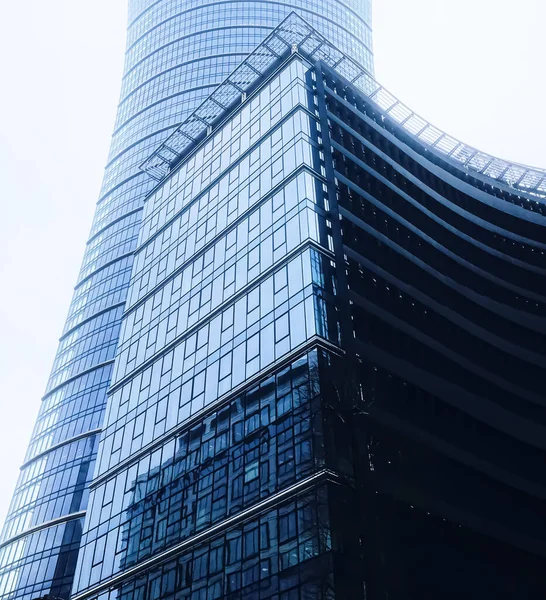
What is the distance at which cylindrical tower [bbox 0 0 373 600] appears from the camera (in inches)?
2675

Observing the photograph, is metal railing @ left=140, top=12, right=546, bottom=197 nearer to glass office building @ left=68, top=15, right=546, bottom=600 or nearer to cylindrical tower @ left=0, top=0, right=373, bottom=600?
glass office building @ left=68, top=15, right=546, bottom=600

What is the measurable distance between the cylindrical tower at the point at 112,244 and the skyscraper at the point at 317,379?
23.5 m

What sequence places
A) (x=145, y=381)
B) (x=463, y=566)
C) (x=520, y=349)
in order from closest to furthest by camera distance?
1. (x=463, y=566)
2. (x=145, y=381)
3. (x=520, y=349)

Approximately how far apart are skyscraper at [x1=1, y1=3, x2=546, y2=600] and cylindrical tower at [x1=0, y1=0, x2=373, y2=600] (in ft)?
77.0

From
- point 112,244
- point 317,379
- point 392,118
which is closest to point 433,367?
point 317,379

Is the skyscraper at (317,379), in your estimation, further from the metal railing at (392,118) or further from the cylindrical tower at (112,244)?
the cylindrical tower at (112,244)

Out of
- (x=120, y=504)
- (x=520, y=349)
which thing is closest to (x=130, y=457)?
(x=120, y=504)

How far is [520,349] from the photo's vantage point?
173 feet

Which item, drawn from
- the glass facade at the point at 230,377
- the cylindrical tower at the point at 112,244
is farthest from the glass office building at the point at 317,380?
the cylindrical tower at the point at 112,244

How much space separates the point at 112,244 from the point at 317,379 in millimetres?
72215

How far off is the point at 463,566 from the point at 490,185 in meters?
43.7

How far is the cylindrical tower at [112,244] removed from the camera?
67.9 m

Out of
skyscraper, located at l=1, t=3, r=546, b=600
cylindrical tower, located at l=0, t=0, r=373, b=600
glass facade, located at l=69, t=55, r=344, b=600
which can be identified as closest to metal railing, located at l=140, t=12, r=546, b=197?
skyscraper, located at l=1, t=3, r=546, b=600

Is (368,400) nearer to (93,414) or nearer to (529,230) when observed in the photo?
(529,230)
